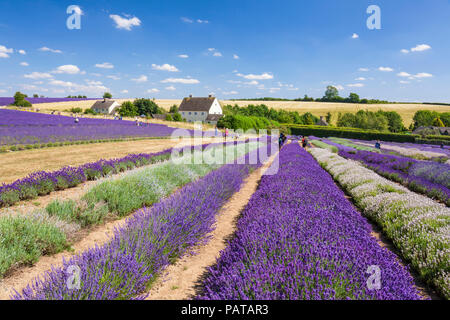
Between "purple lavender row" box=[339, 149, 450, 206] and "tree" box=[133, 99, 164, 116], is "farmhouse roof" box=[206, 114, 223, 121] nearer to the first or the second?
"tree" box=[133, 99, 164, 116]

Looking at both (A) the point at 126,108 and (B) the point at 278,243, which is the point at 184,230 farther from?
(A) the point at 126,108

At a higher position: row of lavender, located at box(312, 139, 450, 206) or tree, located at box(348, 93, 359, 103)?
tree, located at box(348, 93, 359, 103)

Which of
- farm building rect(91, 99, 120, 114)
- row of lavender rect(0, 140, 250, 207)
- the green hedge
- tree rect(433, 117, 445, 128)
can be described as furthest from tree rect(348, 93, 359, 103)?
row of lavender rect(0, 140, 250, 207)

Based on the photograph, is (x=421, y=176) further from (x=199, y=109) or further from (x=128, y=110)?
(x=128, y=110)

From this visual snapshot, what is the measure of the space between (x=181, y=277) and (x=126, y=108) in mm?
60872

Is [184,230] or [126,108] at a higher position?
[126,108]

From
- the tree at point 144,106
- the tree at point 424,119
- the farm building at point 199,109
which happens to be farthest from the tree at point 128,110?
the tree at point 424,119

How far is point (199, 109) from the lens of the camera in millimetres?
61531

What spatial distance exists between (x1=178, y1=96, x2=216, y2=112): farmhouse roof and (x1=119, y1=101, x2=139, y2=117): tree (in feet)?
39.7

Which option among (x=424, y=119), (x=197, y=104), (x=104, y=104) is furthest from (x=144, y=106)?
(x=424, y=119)

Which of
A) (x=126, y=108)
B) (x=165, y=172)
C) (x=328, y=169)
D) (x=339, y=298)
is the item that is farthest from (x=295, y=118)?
(x=339, y=298)

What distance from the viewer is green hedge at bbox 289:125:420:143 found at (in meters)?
Result: 39.6

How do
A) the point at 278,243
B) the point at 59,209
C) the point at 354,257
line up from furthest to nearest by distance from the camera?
the point at 59,209 < the point at 278,243 < the point at 354,257

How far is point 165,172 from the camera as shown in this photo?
6.93 m
